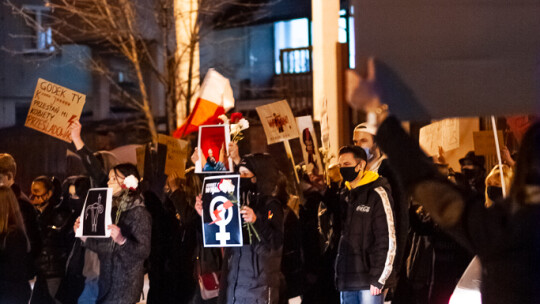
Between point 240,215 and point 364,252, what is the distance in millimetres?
1175

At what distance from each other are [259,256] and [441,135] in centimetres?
341

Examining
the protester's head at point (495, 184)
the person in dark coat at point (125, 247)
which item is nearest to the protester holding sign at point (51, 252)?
the person in dark coat at point (125, 247)

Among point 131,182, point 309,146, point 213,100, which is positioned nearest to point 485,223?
point 131,182

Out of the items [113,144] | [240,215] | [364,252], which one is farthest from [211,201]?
[113,144]

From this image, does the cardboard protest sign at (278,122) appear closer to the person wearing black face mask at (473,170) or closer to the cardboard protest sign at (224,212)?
the person wearing black face mask at (473,170)

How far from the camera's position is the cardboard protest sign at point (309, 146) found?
31.4 feet

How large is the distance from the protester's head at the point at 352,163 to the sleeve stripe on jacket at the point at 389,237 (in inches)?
13.1

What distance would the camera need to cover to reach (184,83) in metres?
16.4

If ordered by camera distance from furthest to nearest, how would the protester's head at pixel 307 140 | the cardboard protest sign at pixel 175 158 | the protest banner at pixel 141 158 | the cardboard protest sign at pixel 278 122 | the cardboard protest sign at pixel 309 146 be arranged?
1. the protest banner at pixel 141 158
2. the protester's head at pixel 307 140
3. the cardboard protest sign at pixel 309 146
4. the cardboard protest sign at pixel 278 122
5. the cardboard protest sign at pixel 175 158

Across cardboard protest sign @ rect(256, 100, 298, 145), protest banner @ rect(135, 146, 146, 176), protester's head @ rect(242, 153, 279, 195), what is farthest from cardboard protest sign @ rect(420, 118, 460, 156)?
protest banner @ rect(135, 146, 146, 176)

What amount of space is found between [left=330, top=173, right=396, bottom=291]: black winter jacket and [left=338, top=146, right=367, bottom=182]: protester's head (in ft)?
0.57

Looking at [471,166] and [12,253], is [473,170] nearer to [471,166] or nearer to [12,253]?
[471,166]

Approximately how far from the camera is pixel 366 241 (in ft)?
22.7

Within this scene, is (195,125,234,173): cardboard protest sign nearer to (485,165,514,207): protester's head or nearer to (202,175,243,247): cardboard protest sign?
(202,175,243,247): cardboard protest sign
